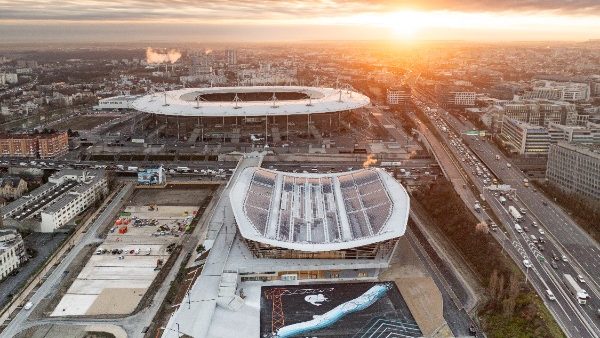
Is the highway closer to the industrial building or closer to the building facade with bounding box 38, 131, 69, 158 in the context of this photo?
the industrial building

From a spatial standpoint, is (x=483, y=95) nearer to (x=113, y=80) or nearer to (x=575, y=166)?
(x=575, y=166)

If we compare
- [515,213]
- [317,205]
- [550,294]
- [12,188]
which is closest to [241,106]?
[12,188]

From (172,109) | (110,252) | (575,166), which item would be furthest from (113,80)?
(575,166)

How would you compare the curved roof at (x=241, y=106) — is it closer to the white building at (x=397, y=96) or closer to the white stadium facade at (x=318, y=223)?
the white building at (x=397, y=96)

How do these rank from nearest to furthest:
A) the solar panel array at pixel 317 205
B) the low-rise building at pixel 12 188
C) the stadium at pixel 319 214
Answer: the stadium at pixel 319 214
the solar panel array at pixel 317 205
the low-rise building at pixel 12 188

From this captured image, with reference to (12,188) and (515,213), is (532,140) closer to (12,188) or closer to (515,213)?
(515,213)

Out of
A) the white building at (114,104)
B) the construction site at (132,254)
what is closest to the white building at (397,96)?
the white building at (114,104)
